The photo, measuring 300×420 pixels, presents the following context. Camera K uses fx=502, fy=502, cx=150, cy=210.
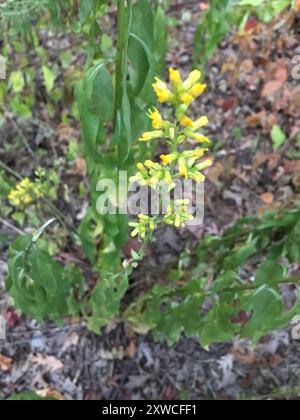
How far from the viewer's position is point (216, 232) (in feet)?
10.4

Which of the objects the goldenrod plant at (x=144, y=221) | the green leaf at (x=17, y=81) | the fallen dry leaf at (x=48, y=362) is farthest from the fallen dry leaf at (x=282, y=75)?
the fallen dry leaf at (x=48, y=362)

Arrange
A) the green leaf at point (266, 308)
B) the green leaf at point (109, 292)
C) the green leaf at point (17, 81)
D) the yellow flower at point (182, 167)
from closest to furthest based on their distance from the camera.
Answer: the yellow flower at point (182, 167) → the green leaf at point (266, 308) → the green leaf at point (109, 292) → the green leaf at point (17, 81)

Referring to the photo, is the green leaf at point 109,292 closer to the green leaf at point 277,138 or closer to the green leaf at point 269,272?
the green leaf at point 269,272

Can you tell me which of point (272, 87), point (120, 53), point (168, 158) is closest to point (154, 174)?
point (168, 158)

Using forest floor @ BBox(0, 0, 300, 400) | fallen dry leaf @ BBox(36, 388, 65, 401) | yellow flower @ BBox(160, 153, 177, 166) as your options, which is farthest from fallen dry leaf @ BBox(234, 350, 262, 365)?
yellow flower @ BBox(160, 153, 177, 166)

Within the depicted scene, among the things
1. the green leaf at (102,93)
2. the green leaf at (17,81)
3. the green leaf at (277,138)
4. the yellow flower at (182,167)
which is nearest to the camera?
the yellow flower at (182,167)

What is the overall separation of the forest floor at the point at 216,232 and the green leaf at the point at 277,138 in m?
0.04

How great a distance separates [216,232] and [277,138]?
31.3 inches

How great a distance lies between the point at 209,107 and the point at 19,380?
219 cm

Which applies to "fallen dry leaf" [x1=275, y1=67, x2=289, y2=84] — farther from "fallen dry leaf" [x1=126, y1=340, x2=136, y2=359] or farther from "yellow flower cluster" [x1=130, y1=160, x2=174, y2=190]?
"yellow flower cluster" [x1=130, y1=160, x2=174, y2=190]

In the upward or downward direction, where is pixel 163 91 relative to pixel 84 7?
downward

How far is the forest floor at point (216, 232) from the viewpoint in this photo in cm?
285

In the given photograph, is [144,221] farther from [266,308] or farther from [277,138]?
[277,138]
